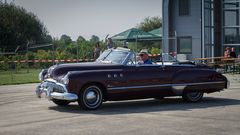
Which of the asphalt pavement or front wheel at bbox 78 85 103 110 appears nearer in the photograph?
the asphalt pavement

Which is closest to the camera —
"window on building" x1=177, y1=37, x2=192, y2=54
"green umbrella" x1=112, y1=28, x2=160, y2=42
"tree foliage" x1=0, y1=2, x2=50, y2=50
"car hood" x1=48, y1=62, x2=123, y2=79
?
"car hood" x1=48, y1=62, x2=123, y2=79

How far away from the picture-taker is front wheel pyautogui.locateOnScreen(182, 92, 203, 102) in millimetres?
13812

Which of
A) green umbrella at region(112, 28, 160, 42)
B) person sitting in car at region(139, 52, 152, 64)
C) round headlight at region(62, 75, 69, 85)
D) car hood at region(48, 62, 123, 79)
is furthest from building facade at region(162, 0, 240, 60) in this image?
round headlight at region(62, 75, 69, 85)

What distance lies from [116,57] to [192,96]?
94.3 inches

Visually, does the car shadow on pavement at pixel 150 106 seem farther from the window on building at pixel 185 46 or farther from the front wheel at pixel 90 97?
the window on building at pixel 185 46

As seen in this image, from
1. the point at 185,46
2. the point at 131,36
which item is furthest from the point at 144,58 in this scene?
the point at 131,36

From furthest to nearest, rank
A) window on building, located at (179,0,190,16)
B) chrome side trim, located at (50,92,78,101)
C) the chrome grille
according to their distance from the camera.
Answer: window on building, located at (179,0,190,16) < the chrome grille < chrome side trim, located at (50,92,78,101)

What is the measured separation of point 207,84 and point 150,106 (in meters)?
1.91

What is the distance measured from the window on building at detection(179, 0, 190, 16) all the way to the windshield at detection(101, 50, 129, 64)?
2341 centimetres

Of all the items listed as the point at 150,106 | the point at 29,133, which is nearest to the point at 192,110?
the point at 150,106

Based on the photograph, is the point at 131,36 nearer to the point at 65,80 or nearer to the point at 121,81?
the point at 121,81

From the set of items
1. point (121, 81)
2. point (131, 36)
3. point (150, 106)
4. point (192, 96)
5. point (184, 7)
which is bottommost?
point (150, 106)

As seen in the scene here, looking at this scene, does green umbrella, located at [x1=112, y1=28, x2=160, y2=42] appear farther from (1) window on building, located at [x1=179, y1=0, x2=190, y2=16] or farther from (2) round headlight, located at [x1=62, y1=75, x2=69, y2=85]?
(2) round headlight, located at [x1=62, y1=75, x2=69, y2=85]

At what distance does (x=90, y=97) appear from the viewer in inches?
482
